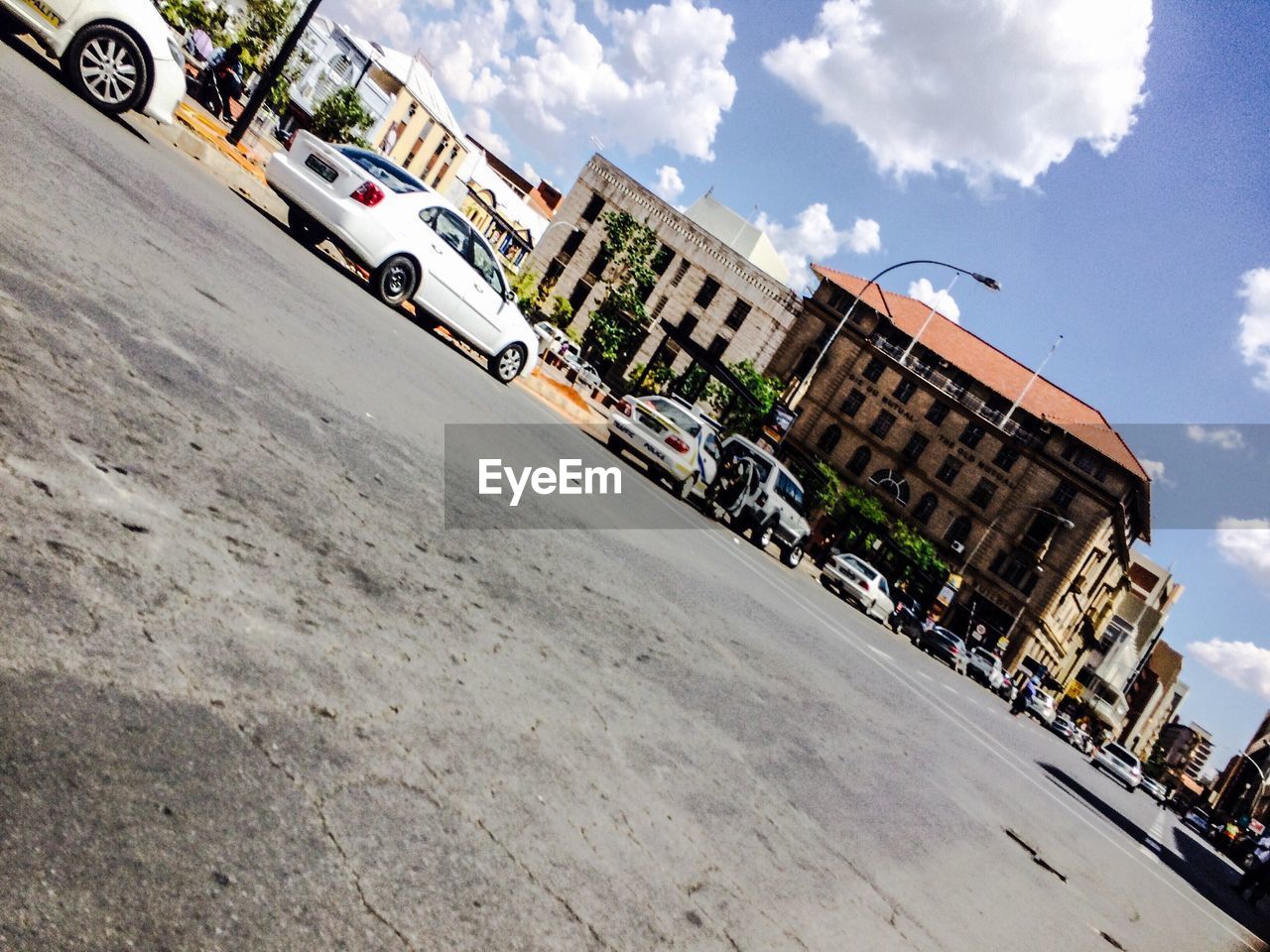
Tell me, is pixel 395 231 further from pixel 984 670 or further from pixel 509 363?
pixel 984 670

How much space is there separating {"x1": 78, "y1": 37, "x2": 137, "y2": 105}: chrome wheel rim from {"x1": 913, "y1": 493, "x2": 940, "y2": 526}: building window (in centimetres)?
4950

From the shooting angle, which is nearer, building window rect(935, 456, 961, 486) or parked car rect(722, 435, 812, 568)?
parked car rect(722, 435, 812, 568)

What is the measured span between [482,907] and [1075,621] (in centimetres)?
6858

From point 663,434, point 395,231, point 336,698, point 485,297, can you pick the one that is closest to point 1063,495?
point 663,434

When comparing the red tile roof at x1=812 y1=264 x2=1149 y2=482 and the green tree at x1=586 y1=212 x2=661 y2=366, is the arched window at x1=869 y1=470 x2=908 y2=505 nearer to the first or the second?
the red tile roof at x1=812 y1=264 x2=1149 y2=482

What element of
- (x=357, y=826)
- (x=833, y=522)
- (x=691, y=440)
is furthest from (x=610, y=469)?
(x=833, y=522)

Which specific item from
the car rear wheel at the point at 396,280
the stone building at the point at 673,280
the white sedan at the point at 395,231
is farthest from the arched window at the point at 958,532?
the car rear wheel at the point at 396,280

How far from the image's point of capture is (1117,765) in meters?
33.8

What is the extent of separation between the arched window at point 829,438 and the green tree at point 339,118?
34256mm

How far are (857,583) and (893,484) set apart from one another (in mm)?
28859

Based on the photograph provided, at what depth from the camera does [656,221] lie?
52.8 meters

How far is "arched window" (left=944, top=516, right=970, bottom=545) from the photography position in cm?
4991

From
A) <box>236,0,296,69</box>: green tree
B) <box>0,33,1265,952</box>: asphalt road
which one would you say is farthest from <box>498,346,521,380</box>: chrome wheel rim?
<box>236,0,296,69</box>: green tree

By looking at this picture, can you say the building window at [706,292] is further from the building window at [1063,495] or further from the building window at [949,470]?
the building window at [1063,495]
